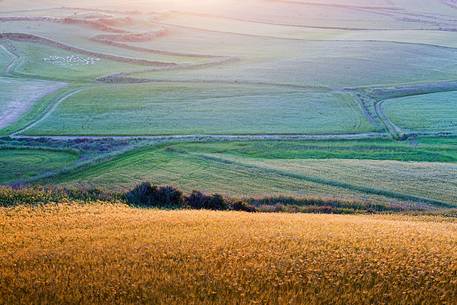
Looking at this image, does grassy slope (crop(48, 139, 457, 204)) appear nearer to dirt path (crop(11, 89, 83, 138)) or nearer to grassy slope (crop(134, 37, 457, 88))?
dirt path (crop(11, 89, 83, 138))

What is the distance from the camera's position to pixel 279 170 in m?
46.2

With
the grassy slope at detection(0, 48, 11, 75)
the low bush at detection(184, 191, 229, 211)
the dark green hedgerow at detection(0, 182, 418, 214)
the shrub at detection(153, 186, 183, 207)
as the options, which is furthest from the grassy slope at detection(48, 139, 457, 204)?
the grassy slope at detection(0, 48, 11, 75)

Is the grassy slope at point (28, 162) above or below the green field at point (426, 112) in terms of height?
below

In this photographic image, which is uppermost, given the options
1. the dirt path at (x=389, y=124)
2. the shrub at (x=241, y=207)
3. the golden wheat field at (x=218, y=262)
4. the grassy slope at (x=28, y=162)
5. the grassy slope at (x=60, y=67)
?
the golden wheat field at (x=218, y=262)

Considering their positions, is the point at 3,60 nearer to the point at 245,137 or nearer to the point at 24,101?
the point at 24,101

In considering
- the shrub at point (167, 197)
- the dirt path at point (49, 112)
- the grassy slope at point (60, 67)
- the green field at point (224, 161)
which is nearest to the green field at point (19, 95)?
the green field at point (224, 161)

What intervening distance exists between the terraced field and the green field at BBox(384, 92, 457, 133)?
319 millimetres

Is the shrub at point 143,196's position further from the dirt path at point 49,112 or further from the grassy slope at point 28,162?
the dirt path at point 49,112

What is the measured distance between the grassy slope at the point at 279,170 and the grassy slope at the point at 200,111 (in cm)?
704

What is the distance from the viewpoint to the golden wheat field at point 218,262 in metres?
16.1

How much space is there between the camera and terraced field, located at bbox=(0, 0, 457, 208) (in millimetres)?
45250

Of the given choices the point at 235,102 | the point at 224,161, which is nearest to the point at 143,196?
the point at 224,161

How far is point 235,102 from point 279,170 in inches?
1161

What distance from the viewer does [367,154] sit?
53594mm
